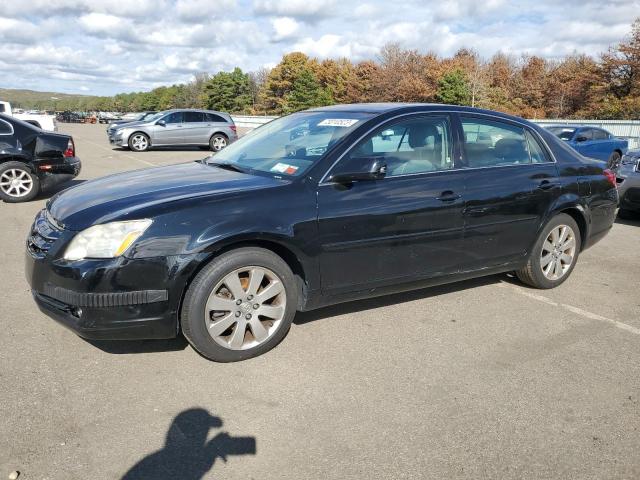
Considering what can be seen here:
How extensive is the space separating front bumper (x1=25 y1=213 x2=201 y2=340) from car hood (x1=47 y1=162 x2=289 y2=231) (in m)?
0.20

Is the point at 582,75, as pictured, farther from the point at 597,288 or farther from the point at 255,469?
the point at 255,469

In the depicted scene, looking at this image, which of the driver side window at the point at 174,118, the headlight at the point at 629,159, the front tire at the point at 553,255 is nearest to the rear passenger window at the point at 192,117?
the driver side window at the point at 174,118

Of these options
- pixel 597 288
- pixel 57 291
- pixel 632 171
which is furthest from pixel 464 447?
pixel 632 171

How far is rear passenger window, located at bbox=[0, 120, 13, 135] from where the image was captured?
362 inches

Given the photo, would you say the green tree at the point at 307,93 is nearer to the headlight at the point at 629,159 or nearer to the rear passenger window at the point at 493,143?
the headlight at the point at 629,159

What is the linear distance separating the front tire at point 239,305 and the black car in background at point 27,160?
7.38 meters

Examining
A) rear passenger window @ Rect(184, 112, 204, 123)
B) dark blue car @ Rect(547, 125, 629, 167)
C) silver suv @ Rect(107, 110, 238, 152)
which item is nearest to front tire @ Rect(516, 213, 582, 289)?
dark blue car @ Rect(547, 125, 629, 167)

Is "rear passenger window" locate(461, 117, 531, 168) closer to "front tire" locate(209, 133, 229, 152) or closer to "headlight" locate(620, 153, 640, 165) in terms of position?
"headlight" locate(620, 153, 640, 165)

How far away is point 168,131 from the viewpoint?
66.7ft

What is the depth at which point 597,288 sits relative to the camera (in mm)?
5285

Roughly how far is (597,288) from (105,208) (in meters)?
4.48

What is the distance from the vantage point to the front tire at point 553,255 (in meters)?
4.95

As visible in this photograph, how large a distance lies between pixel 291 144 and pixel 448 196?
1.28 m

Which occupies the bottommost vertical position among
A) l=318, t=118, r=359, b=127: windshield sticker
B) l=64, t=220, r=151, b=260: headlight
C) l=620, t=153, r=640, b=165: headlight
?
l=64, t=220, r=151, b=260: headlight
